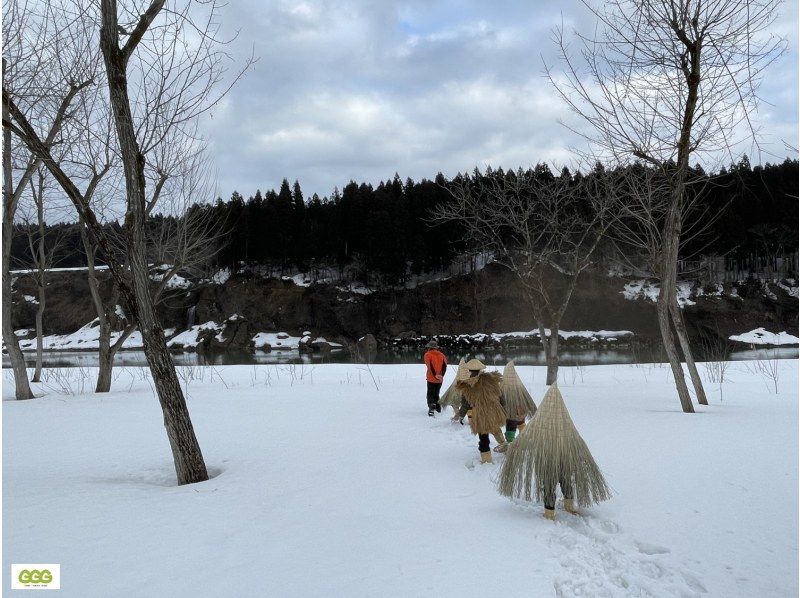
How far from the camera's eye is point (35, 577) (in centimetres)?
297

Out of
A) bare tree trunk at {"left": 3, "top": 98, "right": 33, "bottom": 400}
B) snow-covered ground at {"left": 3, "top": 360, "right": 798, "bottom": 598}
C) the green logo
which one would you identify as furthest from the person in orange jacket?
bare tree trunk at {"left": 3, "top": 98, "right": 33, "bottom": 400}

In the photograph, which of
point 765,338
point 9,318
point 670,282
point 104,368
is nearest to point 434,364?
point 670,282

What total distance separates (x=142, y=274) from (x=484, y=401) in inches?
159

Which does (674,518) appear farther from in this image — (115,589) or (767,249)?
(767,249)

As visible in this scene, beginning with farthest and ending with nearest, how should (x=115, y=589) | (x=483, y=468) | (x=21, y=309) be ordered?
(x=21, y=309), (x=483, y=468), (x=115, y=589)

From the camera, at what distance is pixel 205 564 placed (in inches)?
125

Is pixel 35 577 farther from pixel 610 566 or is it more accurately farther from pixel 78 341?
pixel 78 341

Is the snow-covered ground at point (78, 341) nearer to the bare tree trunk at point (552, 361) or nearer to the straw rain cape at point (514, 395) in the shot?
the bare tree trunk at point (552, 361)

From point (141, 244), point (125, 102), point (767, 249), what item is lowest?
point (141, 244)

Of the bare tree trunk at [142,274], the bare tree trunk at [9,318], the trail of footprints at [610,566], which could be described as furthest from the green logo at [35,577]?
the bare tree trunk at [9,318]

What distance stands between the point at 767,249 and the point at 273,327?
47.4 meters

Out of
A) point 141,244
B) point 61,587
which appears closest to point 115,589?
point 61,587

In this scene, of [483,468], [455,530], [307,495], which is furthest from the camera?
[483,468]

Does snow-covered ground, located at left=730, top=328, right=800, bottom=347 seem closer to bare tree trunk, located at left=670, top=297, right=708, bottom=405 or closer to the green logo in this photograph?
bare tree trunk, located at left=670, top=297, right=708, bottom=405
